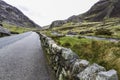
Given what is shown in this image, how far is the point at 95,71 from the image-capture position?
19.0 ft

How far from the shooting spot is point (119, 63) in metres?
9.87

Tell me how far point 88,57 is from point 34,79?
423cm

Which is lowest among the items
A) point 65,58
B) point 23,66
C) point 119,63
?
point 23,66

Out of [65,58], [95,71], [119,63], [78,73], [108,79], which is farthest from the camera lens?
[119,63]

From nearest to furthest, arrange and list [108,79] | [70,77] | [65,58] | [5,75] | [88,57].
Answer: [108,79] → [70,77] → [65,58] → [5,75] → [88,57]

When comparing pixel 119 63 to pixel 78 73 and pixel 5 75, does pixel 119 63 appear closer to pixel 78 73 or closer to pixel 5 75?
pixel 78 73

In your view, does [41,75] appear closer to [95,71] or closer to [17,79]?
[17,79]

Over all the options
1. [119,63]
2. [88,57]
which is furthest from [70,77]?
[88,57]

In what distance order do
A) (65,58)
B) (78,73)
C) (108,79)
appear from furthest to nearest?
1. (65,58)
2. (78,73)
3. (108,79)

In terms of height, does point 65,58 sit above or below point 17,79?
above

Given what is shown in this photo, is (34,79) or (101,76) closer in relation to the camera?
(101,76)

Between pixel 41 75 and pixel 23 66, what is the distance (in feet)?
8.97

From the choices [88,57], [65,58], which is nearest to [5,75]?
[65,58]

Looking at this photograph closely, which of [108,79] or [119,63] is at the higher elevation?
[108,79]
